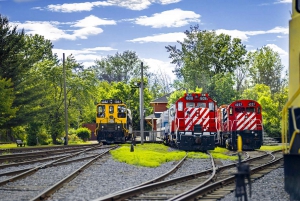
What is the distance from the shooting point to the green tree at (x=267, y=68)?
270 feet

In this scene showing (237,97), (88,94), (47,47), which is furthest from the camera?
(47,47)

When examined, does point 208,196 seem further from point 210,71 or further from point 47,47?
point 47,47

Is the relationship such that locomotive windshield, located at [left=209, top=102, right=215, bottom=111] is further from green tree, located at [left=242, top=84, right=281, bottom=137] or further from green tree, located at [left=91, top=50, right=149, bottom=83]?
green tree, located at [left=91, top=50, right=149, bottom=83]

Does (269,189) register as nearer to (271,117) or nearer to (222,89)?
(271,117)

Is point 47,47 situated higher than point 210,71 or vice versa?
point 47,47

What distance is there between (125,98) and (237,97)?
16408 mm

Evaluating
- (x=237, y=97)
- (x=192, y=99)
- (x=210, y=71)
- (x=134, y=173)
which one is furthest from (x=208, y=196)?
(x=210, y=71)

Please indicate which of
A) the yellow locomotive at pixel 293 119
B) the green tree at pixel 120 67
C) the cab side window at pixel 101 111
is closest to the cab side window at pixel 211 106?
the cab side window at pixel 101 111

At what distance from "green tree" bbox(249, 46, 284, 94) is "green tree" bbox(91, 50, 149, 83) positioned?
31181 mm

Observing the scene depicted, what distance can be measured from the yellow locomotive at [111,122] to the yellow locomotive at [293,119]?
34.4 metres

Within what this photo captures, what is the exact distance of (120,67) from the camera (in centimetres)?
11388

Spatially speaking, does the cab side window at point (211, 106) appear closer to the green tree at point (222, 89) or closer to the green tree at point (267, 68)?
the green tree at point (222, 89)

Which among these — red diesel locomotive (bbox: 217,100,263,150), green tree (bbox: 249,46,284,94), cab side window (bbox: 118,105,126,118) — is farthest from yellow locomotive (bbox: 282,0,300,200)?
green tree (bbox: 249,46,284,94)

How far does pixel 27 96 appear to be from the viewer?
4681 centimetres
